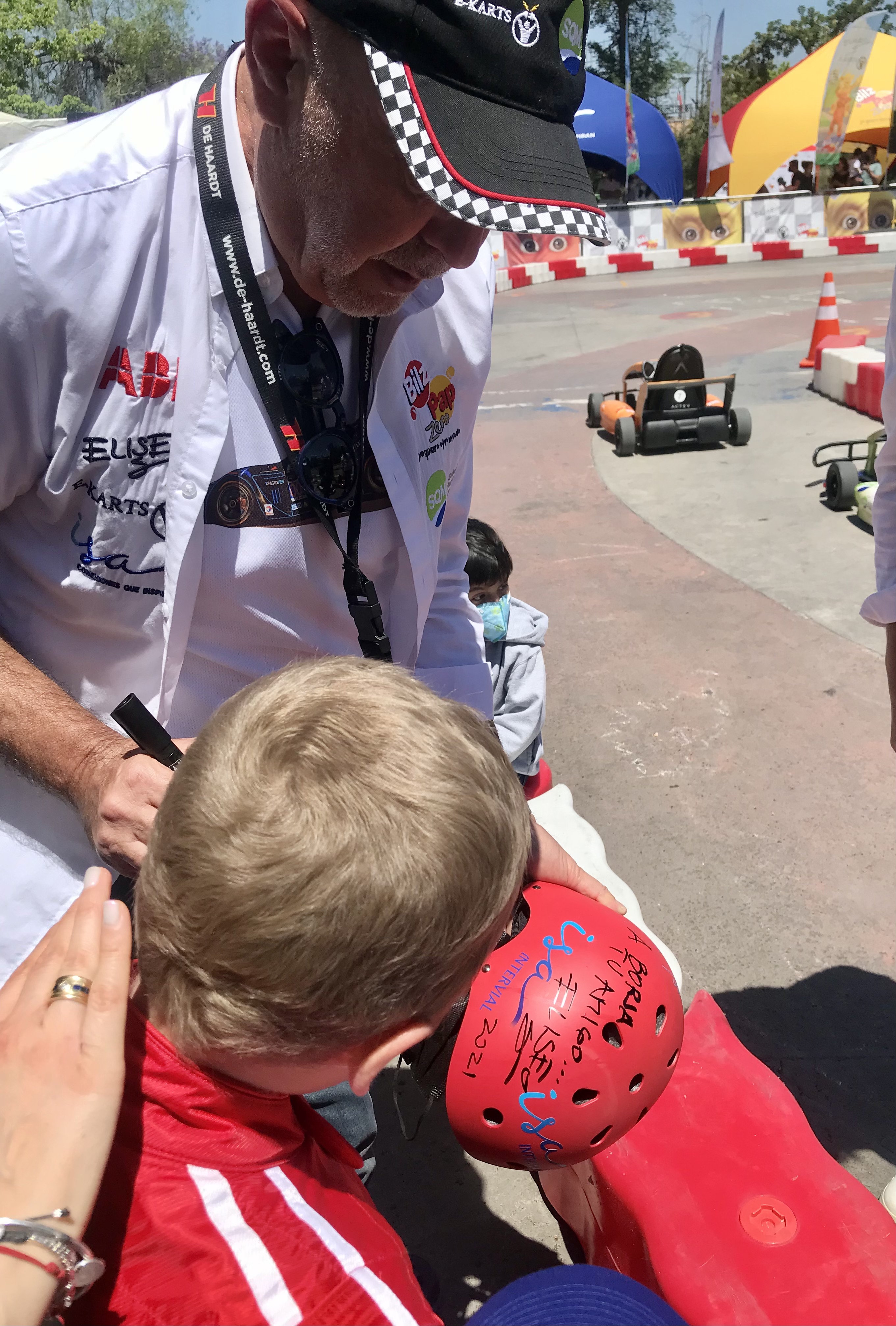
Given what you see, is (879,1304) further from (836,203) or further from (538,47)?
(836,203)

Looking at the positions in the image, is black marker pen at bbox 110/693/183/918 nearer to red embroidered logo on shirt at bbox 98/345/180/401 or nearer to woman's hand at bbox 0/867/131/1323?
woman's hand at bbox 0/867/131/1323

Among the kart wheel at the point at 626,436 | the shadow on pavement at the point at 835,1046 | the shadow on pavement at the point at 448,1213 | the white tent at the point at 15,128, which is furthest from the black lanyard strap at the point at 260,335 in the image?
the white tent at the point at 15,128

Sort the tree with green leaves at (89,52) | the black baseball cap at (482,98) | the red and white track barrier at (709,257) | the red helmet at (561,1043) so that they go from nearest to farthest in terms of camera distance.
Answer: the black baseball cap at (482,98) < the red helmet at (561,1043) < the red and white track barrier at (709,257) < the tree with green leaves at (89,52)

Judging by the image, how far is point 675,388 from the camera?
888cm

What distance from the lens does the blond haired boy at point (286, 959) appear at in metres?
1.10

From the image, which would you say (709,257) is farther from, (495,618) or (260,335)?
(260,335)

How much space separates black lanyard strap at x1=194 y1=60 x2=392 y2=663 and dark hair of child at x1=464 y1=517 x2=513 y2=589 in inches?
76.0

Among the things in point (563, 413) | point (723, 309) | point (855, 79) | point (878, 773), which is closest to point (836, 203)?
point (855, 79)

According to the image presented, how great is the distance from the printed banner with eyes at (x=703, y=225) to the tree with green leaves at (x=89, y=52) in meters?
21.0

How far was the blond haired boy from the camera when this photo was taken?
1.10 m

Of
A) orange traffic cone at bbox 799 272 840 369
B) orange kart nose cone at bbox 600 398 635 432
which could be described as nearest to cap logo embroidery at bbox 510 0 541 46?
orange kart nose cone at bbox 600 398 635 432
